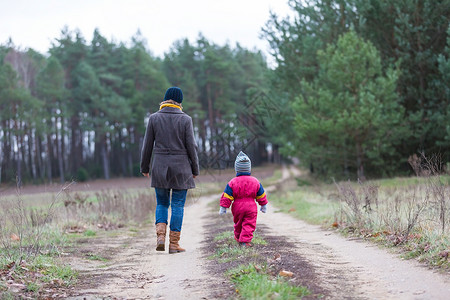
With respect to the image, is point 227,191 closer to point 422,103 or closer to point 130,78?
point 422,103

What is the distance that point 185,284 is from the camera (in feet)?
16.5

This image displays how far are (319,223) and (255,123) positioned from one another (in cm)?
2068

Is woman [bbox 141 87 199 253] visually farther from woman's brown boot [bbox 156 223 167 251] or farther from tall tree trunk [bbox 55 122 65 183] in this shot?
tall tree trunk [bbox 55 122 65 183]

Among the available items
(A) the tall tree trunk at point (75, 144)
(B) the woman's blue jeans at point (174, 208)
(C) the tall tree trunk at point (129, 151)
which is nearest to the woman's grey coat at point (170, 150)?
(B) the woman's blue jeans at point (174, 208)

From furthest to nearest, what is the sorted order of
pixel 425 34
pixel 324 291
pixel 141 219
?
pixel 425 34
pixel 141 219
pixel 324 291

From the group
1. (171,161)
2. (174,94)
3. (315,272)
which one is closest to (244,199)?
(171,161)

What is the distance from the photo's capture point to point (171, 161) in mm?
7305

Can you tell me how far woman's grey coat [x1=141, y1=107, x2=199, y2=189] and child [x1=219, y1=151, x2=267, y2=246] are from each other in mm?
764

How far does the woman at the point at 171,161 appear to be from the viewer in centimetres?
725

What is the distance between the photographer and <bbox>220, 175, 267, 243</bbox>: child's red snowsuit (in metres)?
6.71

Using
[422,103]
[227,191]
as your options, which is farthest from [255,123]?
[227,191]

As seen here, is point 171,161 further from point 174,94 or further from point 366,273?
point 366,273

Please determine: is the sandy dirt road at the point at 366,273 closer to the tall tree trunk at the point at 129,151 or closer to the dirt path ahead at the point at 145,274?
the dirt path ahead at the point at 145,274

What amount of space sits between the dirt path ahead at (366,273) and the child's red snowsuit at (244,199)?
0.75 meters
